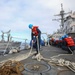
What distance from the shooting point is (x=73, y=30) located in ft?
101

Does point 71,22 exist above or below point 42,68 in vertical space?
above

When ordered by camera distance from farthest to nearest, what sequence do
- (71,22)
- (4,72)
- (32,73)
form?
1. (71,22)
2. (32,73)
3. (4,72)

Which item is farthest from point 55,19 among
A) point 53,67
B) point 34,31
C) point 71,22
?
point 53,67

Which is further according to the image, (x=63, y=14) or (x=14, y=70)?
(x=63, y=14)

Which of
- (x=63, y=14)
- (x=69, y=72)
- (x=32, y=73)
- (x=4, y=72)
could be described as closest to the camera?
(x=4, y=72)

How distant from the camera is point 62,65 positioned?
19.7ft

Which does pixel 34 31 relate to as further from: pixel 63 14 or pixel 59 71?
pixel 63 14

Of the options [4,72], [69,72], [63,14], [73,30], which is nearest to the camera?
[4,72]

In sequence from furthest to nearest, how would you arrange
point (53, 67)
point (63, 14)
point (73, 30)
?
point (63, 14), point (73, 30), point (53, 67)

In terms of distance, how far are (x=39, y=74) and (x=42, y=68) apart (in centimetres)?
Result: 62

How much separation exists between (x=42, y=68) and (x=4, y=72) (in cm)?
143

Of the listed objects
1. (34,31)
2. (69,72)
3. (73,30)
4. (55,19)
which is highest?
(55,19)

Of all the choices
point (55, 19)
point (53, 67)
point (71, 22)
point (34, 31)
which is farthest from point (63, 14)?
point (53, 67)

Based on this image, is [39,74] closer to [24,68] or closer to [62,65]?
[24,68]
